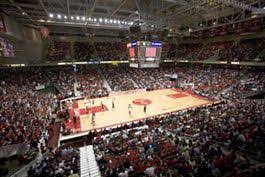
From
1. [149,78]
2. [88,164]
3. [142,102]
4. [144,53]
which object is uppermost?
[144,53]

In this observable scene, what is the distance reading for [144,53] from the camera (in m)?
21.3

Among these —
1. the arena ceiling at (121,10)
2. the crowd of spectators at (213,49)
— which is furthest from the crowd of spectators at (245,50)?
the arena ceiling at (121,10)

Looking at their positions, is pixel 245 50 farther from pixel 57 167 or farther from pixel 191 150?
pixel 57 167

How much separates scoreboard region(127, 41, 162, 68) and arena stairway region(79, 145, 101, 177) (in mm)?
14327

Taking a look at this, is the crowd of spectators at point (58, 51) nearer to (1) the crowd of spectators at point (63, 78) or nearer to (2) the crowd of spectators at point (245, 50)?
(1) the crowd of spectators at point (63, 78)

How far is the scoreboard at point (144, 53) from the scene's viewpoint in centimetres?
2088

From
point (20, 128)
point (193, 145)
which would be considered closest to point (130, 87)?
point (20, 128)

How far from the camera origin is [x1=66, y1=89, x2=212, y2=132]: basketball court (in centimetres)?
1627

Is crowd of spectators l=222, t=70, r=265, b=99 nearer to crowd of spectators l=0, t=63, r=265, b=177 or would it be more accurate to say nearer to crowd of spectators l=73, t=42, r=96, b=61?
crowd of spectators l=0, t=63, r=265, b=177

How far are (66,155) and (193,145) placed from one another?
22.8 ft

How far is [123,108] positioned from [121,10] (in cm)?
1200

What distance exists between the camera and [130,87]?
29.7 m

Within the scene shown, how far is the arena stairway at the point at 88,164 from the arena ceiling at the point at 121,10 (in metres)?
12.6

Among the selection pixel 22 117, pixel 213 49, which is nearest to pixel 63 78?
pixel 22 117
